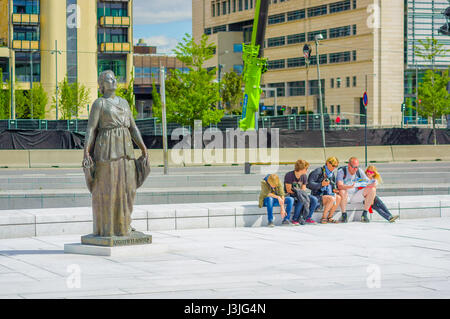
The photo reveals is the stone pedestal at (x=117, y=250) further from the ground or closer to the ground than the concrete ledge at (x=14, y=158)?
closer to the ground

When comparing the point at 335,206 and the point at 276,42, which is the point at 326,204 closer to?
the point at 335,206

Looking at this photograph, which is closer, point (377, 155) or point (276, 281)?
point (276, 281)

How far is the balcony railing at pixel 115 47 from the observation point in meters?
80.8

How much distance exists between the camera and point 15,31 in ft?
252

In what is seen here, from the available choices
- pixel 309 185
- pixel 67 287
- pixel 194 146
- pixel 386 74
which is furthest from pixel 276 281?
pixel 386 74

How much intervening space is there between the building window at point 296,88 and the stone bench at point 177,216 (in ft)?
282

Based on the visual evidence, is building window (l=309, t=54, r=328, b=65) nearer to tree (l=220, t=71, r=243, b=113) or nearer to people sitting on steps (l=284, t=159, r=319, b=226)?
tree (l=220, t=71, r=243, b=113)

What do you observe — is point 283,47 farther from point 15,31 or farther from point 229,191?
A: point 229,191

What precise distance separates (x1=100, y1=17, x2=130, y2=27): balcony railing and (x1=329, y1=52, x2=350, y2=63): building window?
89.7 feet

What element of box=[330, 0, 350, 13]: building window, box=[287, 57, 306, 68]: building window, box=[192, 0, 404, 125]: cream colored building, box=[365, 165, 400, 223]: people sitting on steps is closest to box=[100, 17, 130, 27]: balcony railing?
box=[192, 0, 404, 125]: cream colored building

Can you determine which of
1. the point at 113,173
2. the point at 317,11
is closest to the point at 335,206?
the point at 113,173

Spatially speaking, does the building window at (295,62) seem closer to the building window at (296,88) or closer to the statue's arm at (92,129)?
the building window at (296,88)

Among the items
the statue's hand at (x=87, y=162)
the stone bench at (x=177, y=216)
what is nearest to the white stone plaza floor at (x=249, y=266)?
the stone bench at (x=177, y=216)
